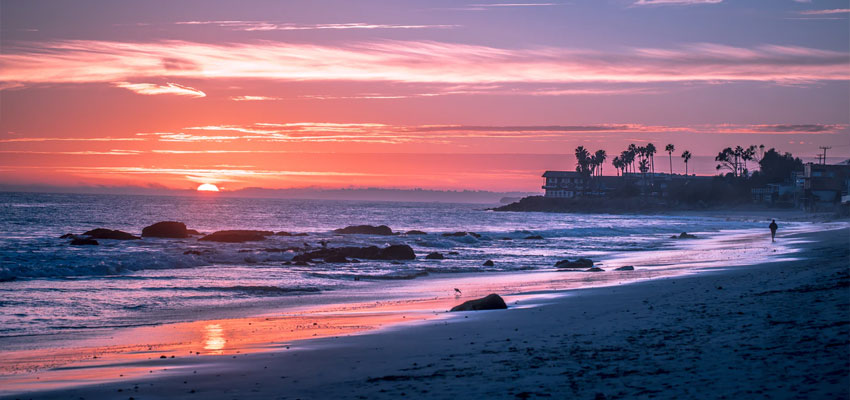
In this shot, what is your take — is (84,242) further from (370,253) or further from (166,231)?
(370,253)

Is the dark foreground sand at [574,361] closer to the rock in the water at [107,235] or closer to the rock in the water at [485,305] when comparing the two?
the rock in the water at [485,305]

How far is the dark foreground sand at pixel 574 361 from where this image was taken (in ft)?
23.7

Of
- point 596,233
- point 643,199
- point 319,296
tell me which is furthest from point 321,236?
point 643,199

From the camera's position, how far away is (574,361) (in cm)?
884

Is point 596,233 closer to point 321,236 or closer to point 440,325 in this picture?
point 321,236

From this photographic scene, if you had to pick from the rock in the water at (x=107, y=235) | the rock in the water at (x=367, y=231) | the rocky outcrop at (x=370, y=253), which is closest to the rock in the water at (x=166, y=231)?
the rock in the water at (x=107, y=235)

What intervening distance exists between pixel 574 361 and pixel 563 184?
18488cm

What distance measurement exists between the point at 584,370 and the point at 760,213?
123 metres

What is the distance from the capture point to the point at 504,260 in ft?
119

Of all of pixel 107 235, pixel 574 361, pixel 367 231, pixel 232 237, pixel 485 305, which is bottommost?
pixel 367 231

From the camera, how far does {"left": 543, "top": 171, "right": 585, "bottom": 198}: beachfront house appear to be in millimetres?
186250

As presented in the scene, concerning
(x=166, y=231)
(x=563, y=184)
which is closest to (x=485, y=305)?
(x=166, y=231)

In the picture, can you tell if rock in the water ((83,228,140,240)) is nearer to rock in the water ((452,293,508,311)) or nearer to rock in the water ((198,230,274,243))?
rock in the water ((198,230,274,243))

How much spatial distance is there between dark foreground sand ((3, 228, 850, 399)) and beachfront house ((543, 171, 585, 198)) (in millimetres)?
175988
